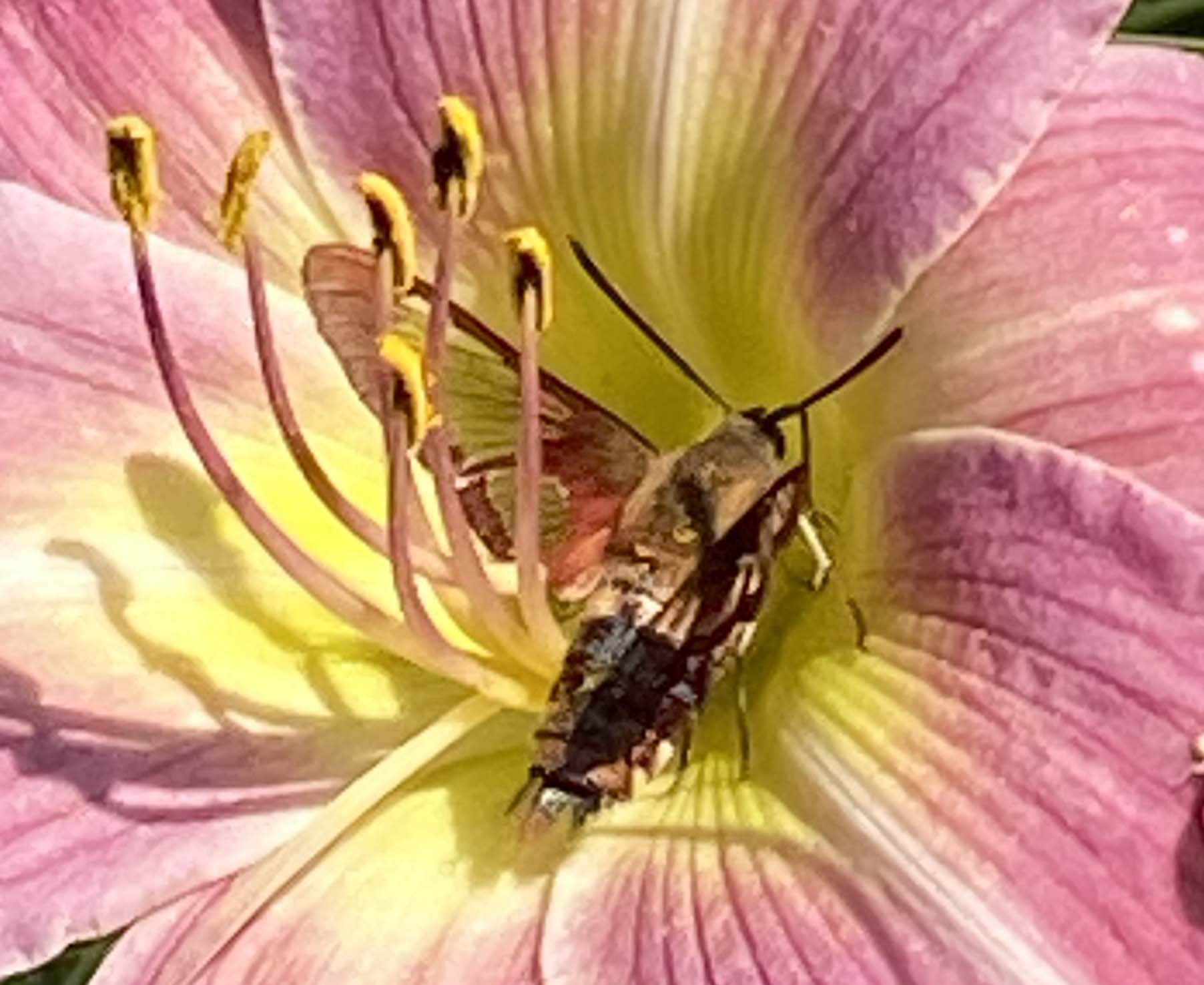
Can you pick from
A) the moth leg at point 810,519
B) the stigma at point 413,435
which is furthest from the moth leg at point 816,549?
the stigma at point 413,435

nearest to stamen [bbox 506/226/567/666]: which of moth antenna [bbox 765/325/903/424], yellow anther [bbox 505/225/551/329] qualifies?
yellow anther [bbox 505/225/551/329]

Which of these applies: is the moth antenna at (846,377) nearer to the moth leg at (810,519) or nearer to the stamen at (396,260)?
the moth leg at (810,519)

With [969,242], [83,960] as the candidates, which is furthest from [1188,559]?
[83,960]

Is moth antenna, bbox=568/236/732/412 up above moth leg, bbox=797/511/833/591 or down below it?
above

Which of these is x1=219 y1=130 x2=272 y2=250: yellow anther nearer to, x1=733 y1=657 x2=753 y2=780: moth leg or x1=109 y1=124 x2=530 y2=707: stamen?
x1=109 y1=124 x2=530 y2=707: stamen

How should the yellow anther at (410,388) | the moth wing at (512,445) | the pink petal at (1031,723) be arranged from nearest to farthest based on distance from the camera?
the pink petal at (1031,723)
the yellow anther at (410,388)
the moth wing at (512,445)
